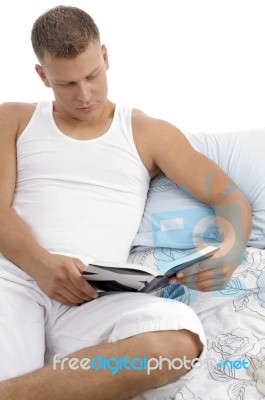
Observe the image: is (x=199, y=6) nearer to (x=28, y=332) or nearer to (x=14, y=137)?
(x=14, y=137)

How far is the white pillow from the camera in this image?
1.68 meters

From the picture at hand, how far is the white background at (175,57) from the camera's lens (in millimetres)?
2283

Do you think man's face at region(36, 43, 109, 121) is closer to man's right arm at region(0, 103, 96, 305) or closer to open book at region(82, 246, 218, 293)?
man's right arm at region(0, 103, 96, 305)

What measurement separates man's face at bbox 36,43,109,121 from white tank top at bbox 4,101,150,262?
0.32ft

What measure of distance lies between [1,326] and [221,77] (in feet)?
4.65

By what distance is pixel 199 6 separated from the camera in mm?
2279

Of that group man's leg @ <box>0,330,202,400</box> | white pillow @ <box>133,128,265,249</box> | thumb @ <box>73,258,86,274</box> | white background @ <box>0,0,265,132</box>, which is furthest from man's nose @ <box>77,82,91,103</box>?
white background @ <box>0,0,265,132</box>

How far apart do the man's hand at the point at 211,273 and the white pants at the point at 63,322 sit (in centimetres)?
7

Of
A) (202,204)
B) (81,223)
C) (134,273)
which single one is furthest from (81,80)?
(134,273)

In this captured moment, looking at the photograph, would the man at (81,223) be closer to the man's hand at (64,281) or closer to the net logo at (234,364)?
the man's hand at (64,281)

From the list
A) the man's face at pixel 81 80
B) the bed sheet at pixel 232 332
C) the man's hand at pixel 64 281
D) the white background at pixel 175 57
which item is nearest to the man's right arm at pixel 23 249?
the man's hand at pixel 64 281

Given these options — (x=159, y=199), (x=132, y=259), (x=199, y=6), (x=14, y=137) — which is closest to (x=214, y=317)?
(x=132, y=259)

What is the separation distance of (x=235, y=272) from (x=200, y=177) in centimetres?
28

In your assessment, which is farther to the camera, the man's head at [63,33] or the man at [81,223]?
the man's head at [63,33]
